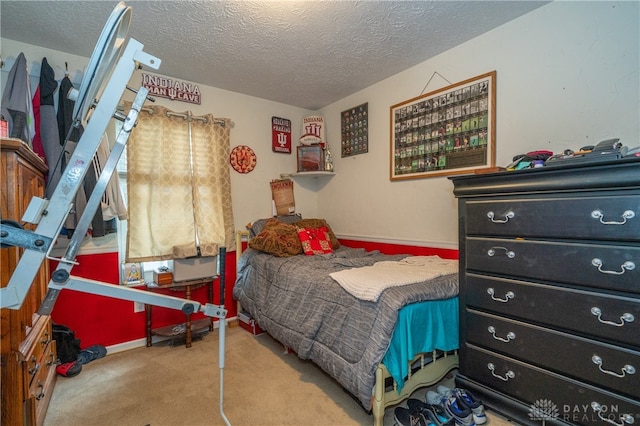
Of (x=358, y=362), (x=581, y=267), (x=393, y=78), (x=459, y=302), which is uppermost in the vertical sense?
(x=393, y=78)

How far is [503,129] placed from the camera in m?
2.15

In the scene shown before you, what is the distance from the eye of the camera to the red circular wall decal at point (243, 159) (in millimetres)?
3230

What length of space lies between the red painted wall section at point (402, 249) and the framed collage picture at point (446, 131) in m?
0.64

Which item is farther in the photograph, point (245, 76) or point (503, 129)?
point (245, 76)

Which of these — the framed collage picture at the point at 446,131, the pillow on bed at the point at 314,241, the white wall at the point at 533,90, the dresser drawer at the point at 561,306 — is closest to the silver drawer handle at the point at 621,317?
the dresser drawer at the point at 561,306

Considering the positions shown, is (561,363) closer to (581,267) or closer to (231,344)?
(581,267)

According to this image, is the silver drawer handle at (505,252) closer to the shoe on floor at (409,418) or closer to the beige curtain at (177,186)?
the shoe on floor at (409,418)

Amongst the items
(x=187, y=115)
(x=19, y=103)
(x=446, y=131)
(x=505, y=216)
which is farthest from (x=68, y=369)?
(x=446, y=131)

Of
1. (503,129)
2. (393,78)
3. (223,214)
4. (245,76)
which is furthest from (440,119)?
(223,214)

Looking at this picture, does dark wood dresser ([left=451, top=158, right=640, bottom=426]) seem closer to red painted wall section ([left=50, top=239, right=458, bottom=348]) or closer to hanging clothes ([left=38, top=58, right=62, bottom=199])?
red painted wall section ([left=50, top=239, right=458, bottom=348])

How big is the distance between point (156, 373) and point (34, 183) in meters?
1.49

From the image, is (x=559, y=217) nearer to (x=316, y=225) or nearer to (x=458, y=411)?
(x=458, y=411)

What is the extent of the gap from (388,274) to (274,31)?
1.85 meters

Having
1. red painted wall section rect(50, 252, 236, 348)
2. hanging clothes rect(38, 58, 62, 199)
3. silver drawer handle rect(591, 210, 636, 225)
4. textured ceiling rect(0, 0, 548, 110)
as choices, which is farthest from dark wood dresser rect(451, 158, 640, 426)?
hanging clothes rect(38, 58, 62, 199)
